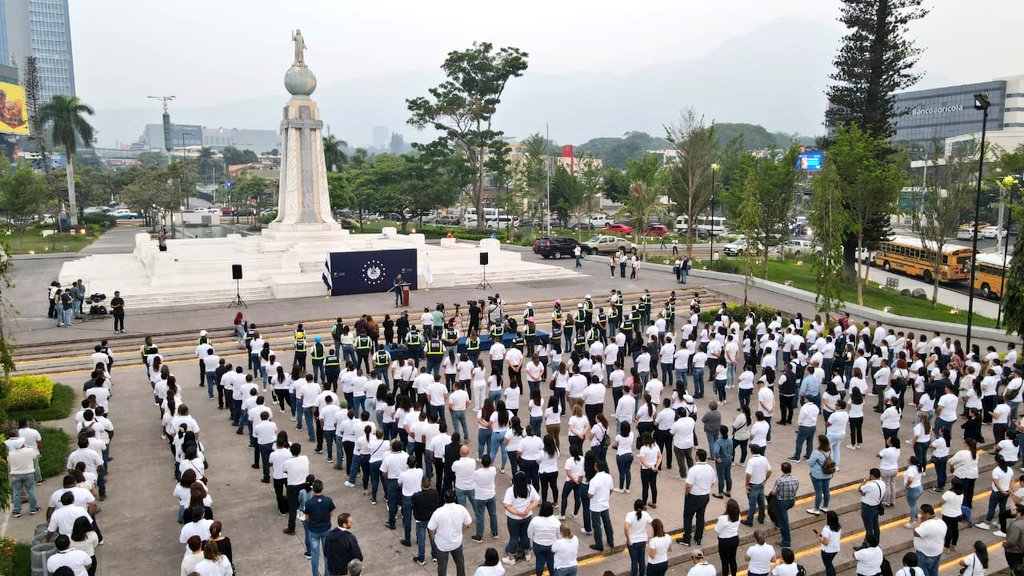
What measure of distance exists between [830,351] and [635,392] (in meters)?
6.05

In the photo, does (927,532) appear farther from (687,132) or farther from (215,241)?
(215,241)

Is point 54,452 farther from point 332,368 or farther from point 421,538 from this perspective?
point 421,538

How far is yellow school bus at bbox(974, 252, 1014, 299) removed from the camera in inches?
1266

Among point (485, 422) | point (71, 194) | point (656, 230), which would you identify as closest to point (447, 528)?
point (485, 422)

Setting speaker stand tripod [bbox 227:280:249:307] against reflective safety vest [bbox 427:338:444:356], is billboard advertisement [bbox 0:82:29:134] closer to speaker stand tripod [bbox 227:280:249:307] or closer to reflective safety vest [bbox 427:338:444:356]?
speaker stand tripod [bbox 227:280:249:307]

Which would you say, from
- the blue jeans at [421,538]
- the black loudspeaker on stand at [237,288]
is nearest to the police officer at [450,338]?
Result: the blue jeans at [421,538]

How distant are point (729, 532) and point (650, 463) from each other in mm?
1881

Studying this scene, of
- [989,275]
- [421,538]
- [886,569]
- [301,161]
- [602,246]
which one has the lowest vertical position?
[421,538]

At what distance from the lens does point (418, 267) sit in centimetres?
3250

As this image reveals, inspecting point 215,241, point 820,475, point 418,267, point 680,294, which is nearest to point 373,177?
point 215,241

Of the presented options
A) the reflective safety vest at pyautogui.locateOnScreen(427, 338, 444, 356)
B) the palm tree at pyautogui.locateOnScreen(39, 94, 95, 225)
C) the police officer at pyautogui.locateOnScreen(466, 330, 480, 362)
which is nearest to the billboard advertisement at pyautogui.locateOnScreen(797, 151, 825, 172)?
the police officer at pyautogui.locateOnScreen(466, 330, 480, 362)

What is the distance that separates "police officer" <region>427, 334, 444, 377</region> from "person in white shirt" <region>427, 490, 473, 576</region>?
8775 millimetres

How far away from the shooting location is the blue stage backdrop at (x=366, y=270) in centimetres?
2855

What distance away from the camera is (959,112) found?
109000 mm
